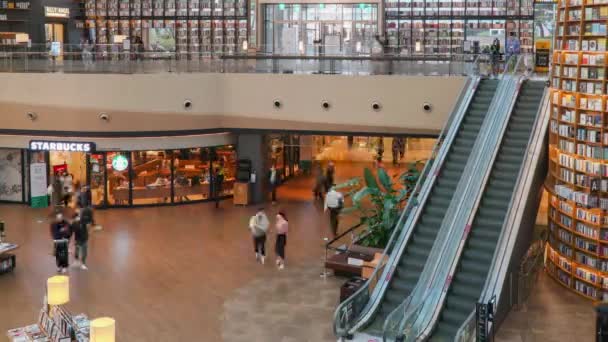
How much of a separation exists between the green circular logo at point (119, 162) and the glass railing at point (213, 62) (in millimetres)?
2339

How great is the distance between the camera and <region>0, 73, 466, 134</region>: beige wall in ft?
71.9

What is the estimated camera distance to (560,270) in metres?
15.6

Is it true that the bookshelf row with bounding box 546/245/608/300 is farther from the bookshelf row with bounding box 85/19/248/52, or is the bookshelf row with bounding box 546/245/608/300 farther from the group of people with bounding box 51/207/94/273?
the bookshelf row with bounding box 85/19/248/52

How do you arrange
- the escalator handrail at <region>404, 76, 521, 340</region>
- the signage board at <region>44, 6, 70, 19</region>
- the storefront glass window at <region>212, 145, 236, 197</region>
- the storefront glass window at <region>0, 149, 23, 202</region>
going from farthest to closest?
the signage board at <region>44, 6, 70, 19</region>, the storefront glass window at <region>212, 145, 236, 197</region>, the storefront glass window at <region>0, 149, 23, 202</region>, the escalator handrail at <region>404, 76, 521, 340</region>

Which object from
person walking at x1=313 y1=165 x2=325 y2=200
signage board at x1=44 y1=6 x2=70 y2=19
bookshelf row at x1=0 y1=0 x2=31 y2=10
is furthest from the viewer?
signage board at x1=44 y1=6 x2=70 y2=19

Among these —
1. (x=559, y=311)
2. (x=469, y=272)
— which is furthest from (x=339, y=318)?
(x=559, y=311)

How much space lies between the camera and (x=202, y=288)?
50.5ft

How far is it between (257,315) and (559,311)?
5.05 meters

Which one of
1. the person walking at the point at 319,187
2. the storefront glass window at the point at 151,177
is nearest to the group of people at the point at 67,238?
the storefront glass window at the point at 151,177

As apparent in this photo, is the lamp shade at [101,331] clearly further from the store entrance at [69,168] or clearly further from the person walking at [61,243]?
the store entrance at [69,168]

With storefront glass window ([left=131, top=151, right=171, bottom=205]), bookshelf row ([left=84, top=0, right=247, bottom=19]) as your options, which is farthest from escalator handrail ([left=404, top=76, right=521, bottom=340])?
bookshelf row ([left=84, top=0, right=247, bottom=19])

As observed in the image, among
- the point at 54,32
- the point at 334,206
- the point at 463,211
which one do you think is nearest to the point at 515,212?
the point at 463,211

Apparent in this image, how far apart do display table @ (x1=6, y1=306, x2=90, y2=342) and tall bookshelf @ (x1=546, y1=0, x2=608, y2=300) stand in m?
8.65

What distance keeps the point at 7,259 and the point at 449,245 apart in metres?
8.49
